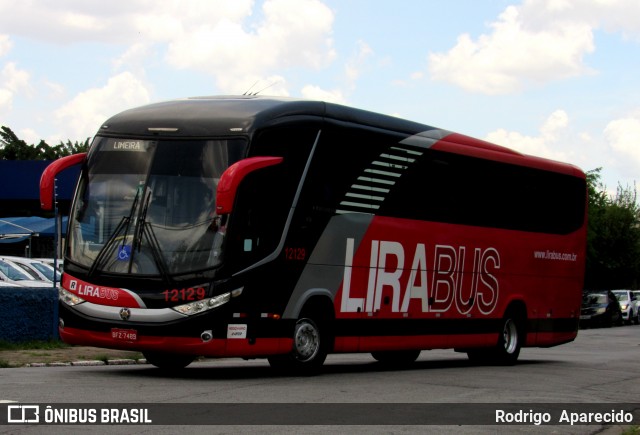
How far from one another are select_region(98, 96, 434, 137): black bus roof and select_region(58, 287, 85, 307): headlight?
2.22 metres

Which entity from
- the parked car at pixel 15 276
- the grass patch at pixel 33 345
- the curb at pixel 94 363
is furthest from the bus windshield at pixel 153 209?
the parked car at pixel 15 276

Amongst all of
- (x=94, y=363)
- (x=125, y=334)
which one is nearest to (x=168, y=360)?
(x=125, y=334)

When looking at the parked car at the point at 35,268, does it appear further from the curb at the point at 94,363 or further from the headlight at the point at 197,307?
the headlight at the point at 197,307

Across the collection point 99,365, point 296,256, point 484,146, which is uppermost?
point 484,146

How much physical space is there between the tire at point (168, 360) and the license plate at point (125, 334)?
1.78 m

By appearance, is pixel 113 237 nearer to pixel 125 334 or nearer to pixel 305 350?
pixel 125 334

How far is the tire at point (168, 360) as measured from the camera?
1638 centimetres

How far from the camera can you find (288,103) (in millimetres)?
15805

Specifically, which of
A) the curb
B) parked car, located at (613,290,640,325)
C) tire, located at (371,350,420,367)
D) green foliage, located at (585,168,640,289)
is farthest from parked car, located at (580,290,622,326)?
the curb

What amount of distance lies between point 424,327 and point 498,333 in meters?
2.67

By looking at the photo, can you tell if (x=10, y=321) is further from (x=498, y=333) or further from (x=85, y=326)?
(x=498, y=333)

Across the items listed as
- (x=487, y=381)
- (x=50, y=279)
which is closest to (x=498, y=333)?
(x=487, y=381)

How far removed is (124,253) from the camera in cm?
1471

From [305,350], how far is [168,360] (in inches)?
82.6
